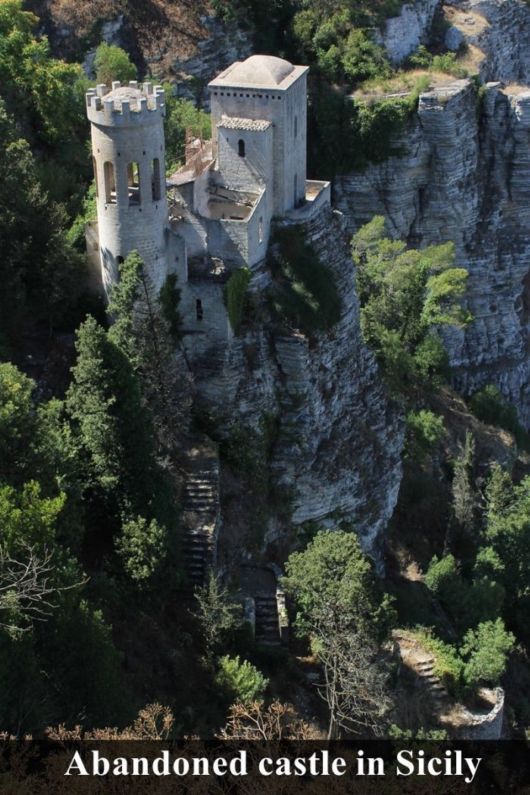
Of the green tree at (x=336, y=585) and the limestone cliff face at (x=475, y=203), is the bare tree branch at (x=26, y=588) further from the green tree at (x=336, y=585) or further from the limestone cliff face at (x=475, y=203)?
the limestone cliff face at (x=475, y=203)

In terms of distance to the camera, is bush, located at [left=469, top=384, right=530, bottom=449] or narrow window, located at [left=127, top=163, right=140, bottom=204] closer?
narrow window, located at [left=127, top=163, right=140, bottom=204]

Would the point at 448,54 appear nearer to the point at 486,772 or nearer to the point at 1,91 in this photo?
the point at 1,91

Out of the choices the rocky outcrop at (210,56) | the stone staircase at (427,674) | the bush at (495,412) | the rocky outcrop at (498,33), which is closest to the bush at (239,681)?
the stone staircase at (427,674)

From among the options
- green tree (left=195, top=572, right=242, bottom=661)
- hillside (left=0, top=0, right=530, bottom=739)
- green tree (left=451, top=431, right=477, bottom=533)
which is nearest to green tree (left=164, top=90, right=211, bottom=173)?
hillside (left=0, top=0, right=530, bottom=739)

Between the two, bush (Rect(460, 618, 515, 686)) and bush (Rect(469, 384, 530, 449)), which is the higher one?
bush (Rect(460, 618, 515, 686))

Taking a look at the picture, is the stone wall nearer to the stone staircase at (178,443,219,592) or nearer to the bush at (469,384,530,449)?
the stone staircase at (178,443,219,592)

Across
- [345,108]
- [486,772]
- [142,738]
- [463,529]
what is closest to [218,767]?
[142,738]
